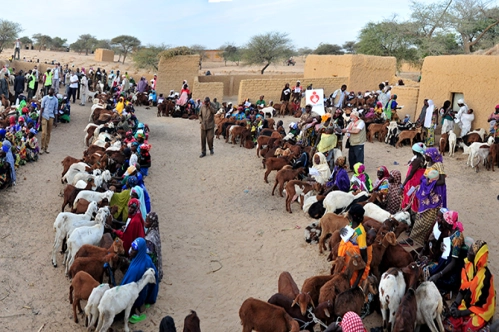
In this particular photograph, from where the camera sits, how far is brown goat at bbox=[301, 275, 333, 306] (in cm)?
605

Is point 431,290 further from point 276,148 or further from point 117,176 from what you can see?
point 276,148

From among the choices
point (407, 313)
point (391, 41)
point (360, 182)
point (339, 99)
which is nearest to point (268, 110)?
point (339, 99)

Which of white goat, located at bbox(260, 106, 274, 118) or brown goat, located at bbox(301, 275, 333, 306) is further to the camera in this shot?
white goat, located at bbox(260, 106, 274, 118)

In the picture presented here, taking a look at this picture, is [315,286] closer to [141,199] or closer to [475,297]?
[475,297]

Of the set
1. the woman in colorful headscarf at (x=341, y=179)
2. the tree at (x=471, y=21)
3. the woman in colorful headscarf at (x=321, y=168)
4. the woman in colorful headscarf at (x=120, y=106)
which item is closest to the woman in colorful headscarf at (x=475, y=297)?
the woman in colorful headscarf at (x=341, y=179)

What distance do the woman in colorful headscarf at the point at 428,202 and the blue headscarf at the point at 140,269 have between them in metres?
4.28

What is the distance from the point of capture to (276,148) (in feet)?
43.5

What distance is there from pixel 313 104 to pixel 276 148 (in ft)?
10.1

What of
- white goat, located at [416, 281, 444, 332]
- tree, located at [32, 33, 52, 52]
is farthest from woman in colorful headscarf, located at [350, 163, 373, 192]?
tree, located at [32, 33, 52, 52]

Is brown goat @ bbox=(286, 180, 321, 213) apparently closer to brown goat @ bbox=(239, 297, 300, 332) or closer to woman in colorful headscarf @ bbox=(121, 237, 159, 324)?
woman in colorful headscarf @ bbox=(121, 237, 159, 324)

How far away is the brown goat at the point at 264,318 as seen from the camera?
5328mm

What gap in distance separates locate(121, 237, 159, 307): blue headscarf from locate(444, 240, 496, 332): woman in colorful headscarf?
3.84 meters

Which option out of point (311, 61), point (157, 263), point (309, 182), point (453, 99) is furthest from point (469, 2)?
point (157, 263)

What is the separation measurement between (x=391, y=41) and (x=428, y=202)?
27.5 meters
